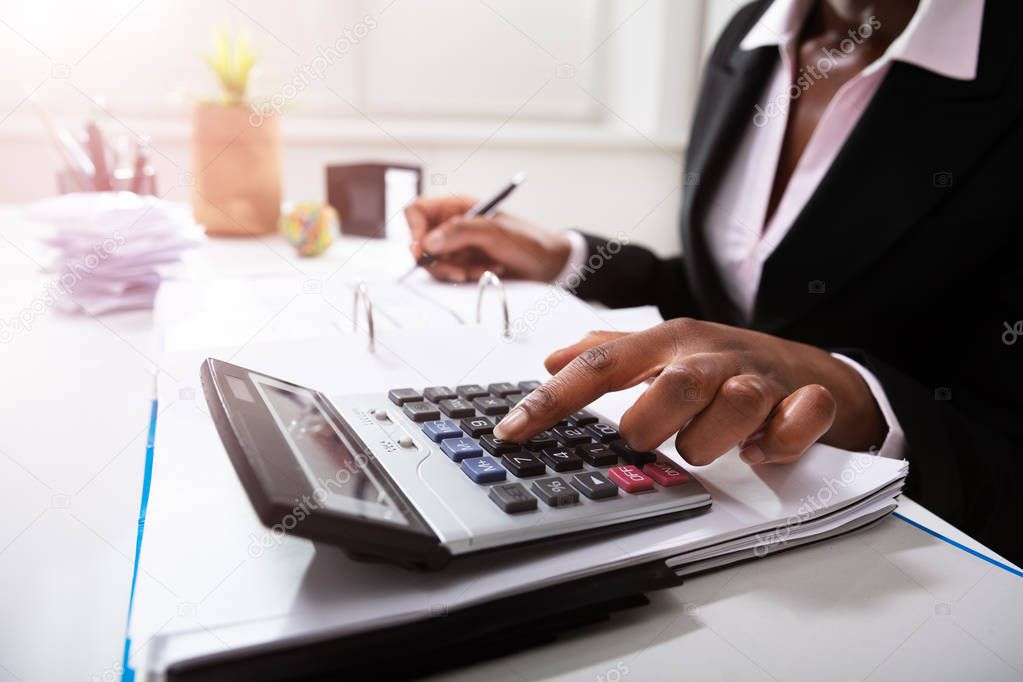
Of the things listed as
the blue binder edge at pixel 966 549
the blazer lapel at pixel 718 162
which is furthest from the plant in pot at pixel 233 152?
the blue binder edge at pixel 966 549

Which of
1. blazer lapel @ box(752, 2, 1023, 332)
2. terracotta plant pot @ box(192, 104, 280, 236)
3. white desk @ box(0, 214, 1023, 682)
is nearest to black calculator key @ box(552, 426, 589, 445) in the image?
white desk @ box(0, 214, 1023, 682)

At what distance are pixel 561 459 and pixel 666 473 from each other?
57mm

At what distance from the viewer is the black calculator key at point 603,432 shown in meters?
0.45

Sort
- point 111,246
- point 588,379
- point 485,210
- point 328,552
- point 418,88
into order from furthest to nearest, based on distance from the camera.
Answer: point 418,88
point 485,210
point 111,246
point 588,379
point 328,552

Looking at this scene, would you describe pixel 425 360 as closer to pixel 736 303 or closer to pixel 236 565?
pixel 236 565

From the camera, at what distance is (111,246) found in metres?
0.90

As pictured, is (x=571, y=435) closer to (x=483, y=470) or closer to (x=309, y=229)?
(x=483, y=470)

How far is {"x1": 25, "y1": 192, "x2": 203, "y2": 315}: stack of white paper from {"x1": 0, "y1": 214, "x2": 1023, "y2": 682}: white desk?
377 mm

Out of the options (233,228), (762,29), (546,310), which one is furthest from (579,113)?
(546,310)

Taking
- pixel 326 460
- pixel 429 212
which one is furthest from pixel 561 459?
pixel 429 212

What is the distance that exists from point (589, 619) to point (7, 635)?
0.27 m

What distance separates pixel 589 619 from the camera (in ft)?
1.10

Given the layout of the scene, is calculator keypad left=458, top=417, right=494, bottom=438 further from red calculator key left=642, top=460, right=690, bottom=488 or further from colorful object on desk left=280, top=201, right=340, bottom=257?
colorful object on desk left=280, top=201, right=340, bottom=257

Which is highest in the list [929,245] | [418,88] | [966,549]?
[418,88]
